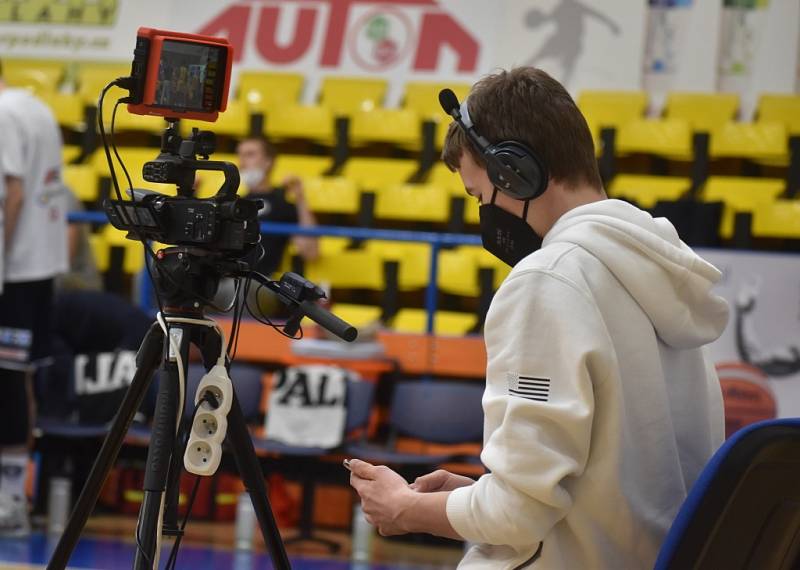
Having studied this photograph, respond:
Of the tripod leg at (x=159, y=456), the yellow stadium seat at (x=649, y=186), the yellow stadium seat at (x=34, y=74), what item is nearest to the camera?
the tripod leg at (x=159, y=456)

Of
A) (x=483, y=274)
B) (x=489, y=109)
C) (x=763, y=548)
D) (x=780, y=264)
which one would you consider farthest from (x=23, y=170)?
(x=763, y=548)

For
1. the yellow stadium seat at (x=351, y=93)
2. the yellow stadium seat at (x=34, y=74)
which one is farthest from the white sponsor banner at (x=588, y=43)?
the yellow stadium seat at (x=34, y=74)

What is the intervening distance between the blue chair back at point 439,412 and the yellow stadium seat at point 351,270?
80.8 inches

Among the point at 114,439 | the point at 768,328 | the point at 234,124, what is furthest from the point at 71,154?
the point at 114,439

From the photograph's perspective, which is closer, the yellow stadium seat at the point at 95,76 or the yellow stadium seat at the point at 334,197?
the yellow stadium seat at the point at 334,197

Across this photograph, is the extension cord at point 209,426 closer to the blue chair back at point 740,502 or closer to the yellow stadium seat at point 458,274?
the blue chair back at point 740,502

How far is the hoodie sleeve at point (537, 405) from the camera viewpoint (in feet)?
5.74

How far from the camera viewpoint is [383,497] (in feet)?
6.37

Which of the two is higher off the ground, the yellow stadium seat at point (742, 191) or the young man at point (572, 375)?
the young man at point (572, 375)

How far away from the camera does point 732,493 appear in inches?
65.9

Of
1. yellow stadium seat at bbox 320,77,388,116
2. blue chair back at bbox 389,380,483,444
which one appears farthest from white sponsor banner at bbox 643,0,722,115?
blue chair back at bbox 389,380,483,444

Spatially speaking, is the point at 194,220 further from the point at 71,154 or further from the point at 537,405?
the point at 71,154

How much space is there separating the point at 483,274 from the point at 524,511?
5.01 metres

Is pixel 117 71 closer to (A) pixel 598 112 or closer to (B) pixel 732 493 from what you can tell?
(A) pixel 598 112
